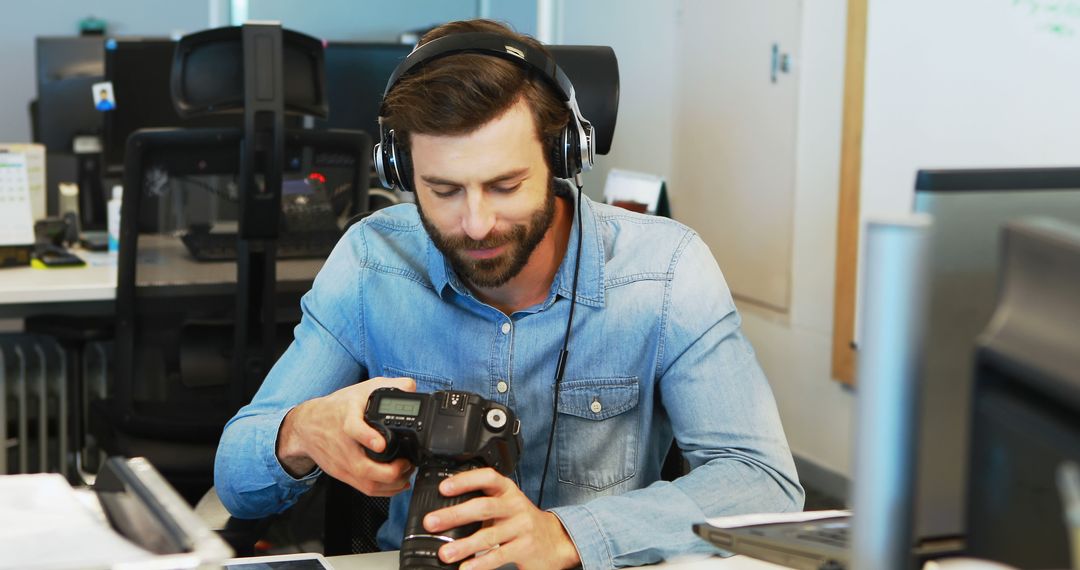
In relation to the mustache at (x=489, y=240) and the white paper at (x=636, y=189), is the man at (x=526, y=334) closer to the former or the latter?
the mustache at (x=489, y=240)

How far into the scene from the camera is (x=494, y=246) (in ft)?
4.19

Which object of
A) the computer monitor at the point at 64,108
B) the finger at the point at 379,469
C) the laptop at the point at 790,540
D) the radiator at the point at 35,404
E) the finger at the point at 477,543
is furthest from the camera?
the computer monitor at the point at 64,108

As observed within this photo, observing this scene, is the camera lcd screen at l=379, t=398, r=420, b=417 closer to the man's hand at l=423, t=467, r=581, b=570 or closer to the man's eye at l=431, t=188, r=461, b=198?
the man's hand at l=423, t=467, r=581, b=570

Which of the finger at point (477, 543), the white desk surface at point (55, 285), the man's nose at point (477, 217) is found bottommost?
the finger at point (477, 543)

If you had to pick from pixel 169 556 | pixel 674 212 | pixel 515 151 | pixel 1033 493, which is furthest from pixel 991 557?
pixel 674 212

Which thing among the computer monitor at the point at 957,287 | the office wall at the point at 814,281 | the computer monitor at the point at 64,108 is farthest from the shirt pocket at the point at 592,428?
the computer monitor at the point at 64,108

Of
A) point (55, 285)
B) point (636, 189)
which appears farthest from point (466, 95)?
point (55, 285)

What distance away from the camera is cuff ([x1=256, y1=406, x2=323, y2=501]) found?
1263mm

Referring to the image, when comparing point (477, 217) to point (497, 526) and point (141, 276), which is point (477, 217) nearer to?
point (497, 526)

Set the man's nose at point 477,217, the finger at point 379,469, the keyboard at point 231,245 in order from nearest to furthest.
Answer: the finger at point 379,469, the man's nose at point 477,217, the keyboard at point 231,245

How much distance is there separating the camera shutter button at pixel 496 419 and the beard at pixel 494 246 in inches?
10.4

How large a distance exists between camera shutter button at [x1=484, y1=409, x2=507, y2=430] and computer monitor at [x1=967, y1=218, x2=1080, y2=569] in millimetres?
498

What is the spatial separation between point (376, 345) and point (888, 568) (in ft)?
3.07

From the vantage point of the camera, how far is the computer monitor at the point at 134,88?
9.91 ft
